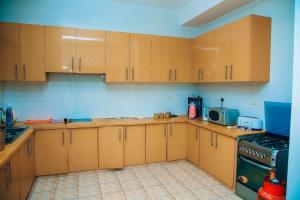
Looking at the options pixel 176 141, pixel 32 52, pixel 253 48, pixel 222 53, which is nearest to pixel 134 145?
pixel 176 141

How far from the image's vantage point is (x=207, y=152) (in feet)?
10.2

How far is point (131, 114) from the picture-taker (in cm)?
380

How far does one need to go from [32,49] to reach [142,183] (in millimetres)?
2531

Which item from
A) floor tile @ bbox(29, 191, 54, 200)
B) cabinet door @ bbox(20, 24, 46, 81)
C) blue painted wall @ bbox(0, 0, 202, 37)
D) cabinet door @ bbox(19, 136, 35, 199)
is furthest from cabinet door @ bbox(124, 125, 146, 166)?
blue painted wall @ bbox(0, 0, 202, 37)

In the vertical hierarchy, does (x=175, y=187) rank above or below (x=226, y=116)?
below

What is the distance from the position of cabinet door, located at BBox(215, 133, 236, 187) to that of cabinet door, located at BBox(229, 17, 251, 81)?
33.6 inches

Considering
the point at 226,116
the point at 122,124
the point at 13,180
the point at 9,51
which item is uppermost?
the point at 9,51

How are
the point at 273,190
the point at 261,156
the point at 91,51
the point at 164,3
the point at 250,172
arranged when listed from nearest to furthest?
1. the point at 273,190
2. the point at 261,156
3. the point at 250,172
4. the point at 91,51
5. the point at 164,3

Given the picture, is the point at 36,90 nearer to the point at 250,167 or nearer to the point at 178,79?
the point at 178,79

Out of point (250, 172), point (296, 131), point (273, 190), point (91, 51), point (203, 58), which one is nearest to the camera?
point (296, 131)

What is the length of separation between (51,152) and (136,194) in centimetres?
142

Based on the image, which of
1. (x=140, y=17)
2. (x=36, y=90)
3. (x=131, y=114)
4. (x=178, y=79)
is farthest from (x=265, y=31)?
(x=36, y=90)

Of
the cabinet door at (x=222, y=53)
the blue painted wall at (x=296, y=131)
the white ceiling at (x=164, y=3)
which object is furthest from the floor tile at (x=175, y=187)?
the white ceiling at (x=164, y=3)

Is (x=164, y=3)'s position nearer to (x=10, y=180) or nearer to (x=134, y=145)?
(x=134, y=145)
